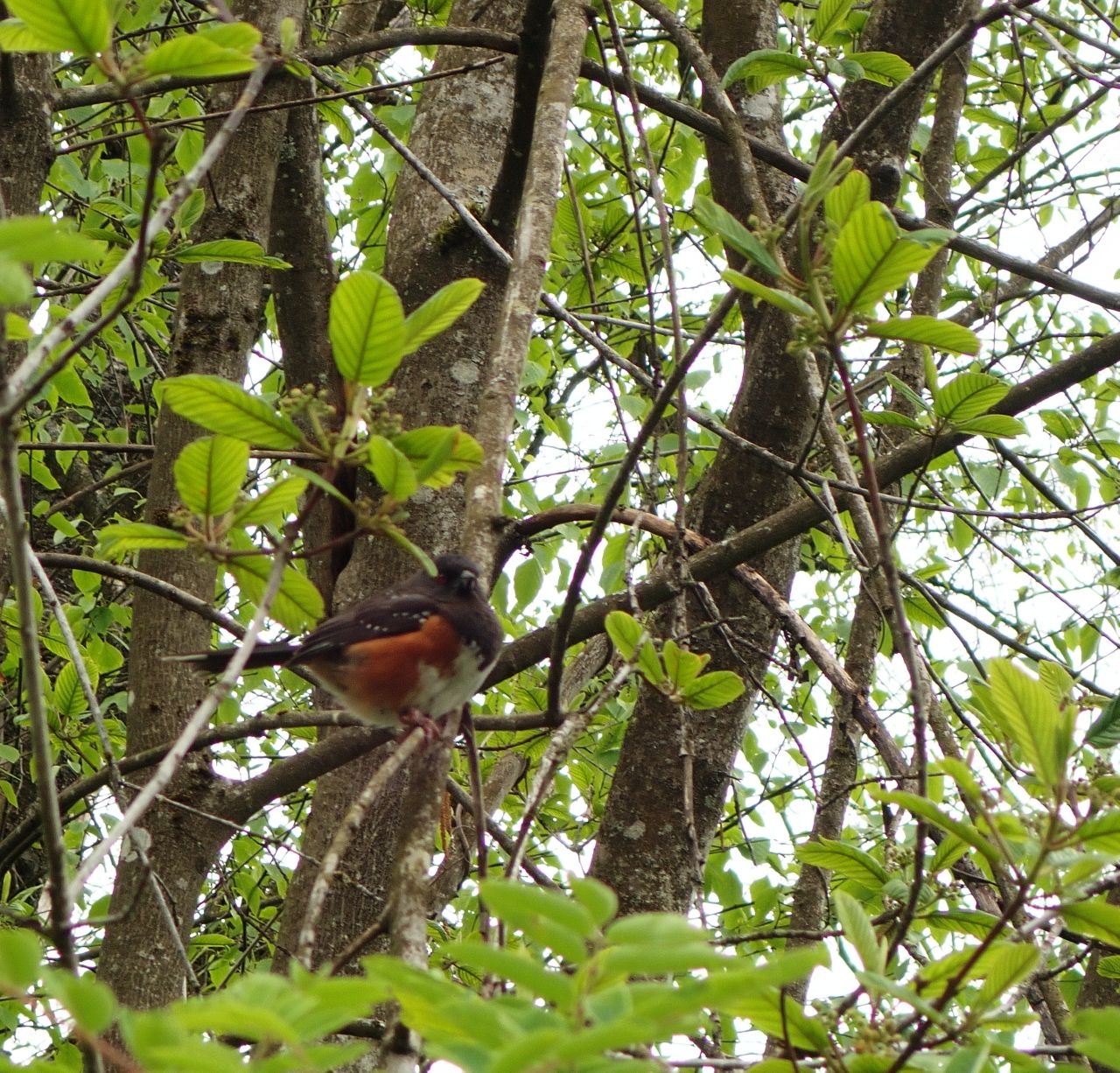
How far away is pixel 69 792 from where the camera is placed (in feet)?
10.3

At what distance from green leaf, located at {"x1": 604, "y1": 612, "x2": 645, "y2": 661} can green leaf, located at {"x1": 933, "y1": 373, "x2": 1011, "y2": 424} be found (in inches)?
26.0

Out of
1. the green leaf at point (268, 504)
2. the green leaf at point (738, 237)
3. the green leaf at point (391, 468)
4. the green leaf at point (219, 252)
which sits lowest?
the green leaf at point (391, 468)

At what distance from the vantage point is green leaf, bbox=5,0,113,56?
1.34 meters

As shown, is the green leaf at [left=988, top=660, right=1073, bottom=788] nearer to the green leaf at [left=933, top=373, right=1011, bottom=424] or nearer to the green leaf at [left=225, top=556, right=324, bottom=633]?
the green leaf at [left=933, top=373, right=1011, bottom=424]

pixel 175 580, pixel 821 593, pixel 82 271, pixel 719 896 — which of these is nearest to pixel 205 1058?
pixel 175 580

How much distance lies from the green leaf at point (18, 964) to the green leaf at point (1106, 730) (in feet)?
3.78

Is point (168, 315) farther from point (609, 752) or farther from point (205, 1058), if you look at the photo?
point (205, 1058)

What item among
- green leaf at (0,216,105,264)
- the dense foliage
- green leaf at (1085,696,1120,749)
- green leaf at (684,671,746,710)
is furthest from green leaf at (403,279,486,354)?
green leaf at (1085,696,1120,749)

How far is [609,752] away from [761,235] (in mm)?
2565

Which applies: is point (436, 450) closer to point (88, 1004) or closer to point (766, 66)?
point (88, 1004)

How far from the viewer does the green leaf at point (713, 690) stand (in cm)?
213

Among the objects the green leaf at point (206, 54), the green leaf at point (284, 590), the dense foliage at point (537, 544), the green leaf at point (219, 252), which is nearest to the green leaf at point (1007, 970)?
the dense foliage at point (537, 544)

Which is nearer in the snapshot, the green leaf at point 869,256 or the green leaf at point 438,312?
the green leaf at point 869,256

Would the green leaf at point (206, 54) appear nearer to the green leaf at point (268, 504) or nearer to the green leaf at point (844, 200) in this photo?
the green leaf at point (268, 504)
